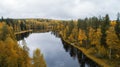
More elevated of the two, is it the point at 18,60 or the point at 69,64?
the point at 18,60

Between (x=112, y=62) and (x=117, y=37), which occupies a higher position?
(x=117, y=37)

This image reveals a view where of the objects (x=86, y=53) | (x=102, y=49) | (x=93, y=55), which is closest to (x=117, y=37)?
(x=102, y=49)

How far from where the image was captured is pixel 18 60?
56.8 meters

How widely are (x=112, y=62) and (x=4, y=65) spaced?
35.0m

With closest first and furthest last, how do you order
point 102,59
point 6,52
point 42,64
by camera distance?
point 42,64 → point 6,52 → point 102,59

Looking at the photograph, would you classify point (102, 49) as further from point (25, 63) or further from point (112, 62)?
point (25, 63)

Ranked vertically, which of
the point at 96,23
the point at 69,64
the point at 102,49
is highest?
the point at 96,23

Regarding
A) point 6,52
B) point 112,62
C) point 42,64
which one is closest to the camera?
point 42,64

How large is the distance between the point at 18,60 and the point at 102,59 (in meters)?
35.1

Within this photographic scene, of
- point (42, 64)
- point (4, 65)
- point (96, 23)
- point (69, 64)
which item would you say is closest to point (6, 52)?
point (4, 65)

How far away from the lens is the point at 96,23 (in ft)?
364

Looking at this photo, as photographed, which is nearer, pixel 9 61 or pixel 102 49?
pixel 9 61

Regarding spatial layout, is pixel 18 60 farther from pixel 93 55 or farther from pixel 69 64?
pixel 93 55

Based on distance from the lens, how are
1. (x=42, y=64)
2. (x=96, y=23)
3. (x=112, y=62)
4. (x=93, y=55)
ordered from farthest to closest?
(x=96, y=23) < (x=93, y=55) < (x=112, y=62) < (x=42, y=64)
